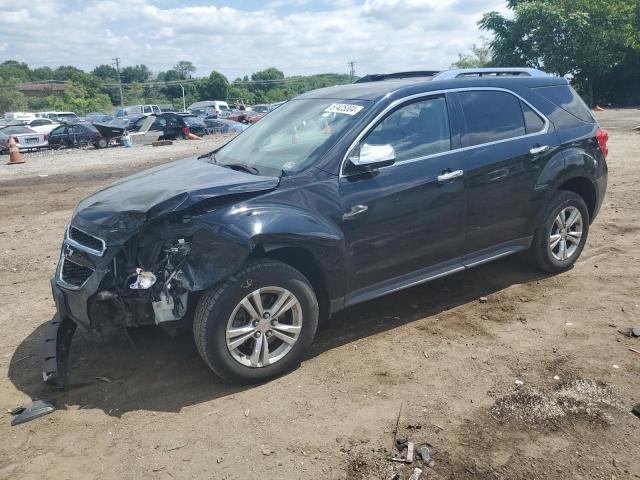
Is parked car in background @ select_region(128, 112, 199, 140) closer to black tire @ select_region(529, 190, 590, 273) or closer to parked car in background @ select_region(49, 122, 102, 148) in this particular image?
parked car in background @ select_region(49, 122, 102, 148)

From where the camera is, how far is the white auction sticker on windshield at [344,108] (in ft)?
14.2

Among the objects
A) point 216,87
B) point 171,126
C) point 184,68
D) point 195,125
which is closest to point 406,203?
point 171,126

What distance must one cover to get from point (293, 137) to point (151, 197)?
131 centimetres

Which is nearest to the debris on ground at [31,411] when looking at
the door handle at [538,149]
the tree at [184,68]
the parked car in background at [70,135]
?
the door handle at [538,149]

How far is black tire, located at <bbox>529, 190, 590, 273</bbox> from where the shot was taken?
529 cm

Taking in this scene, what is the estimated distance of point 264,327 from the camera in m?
3.74

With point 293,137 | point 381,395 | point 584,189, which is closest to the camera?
point 381,395

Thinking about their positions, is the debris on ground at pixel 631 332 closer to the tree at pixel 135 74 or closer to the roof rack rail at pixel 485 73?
the roof rack rail at pixel 485 73

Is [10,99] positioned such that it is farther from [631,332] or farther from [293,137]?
[631,332]

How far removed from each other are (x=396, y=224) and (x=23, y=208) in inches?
333

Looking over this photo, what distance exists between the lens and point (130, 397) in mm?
3754

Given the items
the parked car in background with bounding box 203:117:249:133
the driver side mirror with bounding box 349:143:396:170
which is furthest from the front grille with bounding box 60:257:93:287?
the parked car in background with bounding box 203:117:249:133

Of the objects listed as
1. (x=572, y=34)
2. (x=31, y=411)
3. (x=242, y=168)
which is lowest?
(x=31, y=411)

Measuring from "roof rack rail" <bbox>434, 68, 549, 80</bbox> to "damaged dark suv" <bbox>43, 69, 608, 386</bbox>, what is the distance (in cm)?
4
